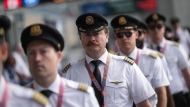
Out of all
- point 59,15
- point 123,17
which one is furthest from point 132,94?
point 59,15

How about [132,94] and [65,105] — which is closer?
[65,105]

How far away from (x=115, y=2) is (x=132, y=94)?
19.0 metres

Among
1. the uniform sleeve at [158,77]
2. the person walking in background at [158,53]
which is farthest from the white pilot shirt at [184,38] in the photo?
the uniform sleeve at [158,77]

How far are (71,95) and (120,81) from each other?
1.19 meters

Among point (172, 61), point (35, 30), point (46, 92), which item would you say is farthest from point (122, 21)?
point (46, 92)

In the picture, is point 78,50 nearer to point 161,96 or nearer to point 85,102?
point 161,96

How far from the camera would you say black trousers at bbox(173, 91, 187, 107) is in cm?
739

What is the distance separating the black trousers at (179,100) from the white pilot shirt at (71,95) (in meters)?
3.89

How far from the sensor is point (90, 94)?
147 inches

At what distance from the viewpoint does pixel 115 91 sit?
4.74 m

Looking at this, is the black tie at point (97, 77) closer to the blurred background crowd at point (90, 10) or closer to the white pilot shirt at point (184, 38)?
the white pilot shirt at point (184, 38)

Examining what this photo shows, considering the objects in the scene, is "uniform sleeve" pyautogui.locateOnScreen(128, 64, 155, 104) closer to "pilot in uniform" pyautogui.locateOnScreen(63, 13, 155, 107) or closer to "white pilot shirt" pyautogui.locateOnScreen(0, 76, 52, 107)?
"pilot in uniform" pyautogui.locateOnScreen(63, 13, 155, 107)

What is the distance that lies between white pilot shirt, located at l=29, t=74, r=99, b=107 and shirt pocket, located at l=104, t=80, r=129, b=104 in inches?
38.5

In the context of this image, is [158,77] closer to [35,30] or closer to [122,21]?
[122,21]
